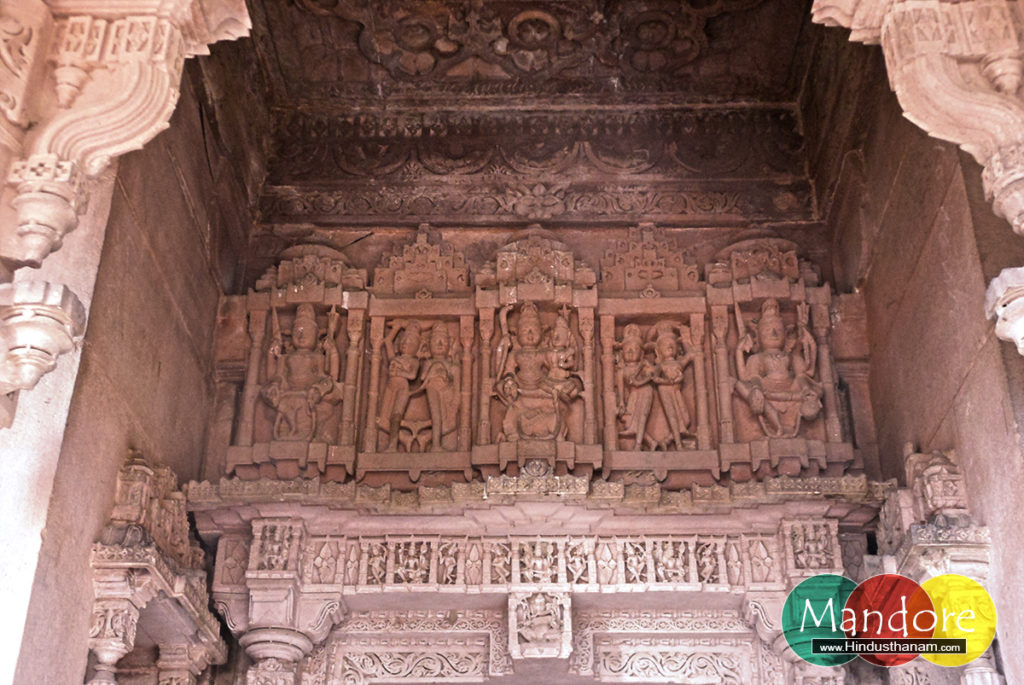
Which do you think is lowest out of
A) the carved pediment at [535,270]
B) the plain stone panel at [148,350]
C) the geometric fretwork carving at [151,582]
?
the geometric fretwork carving at [151,582]

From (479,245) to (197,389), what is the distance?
7.18 feet

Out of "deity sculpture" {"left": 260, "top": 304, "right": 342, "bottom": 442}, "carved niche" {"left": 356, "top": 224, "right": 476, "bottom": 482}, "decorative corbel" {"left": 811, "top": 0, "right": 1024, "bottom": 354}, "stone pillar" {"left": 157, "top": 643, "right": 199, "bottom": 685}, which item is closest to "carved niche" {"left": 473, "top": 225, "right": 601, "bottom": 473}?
"carved niche" {"left": 356, "top": 224, "right": 476, "bottom": 482}

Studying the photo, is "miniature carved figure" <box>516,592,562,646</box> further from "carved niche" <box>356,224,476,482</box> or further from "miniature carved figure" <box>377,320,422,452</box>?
"miniature carved figure" <box>377,320,422,452</box>

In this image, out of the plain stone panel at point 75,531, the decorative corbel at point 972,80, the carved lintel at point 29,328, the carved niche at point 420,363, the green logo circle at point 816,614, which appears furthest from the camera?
the carved niche at point 420,363

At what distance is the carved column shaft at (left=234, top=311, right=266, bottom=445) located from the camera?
7.76m

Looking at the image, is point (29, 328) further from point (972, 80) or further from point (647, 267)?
point (647, 267)

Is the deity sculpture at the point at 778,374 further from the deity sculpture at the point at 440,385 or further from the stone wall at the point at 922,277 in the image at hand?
the deity sculpture at the point at 440,385

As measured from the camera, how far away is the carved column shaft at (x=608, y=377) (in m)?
7.65

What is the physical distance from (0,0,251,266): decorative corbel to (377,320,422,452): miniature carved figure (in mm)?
2872

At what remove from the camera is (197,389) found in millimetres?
7738

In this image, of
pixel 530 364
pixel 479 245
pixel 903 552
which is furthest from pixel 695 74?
pixel 903 552

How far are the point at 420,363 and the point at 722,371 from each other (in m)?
1.97

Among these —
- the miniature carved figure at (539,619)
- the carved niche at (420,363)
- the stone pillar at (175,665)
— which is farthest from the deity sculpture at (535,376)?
the stone pillar at (175,665)

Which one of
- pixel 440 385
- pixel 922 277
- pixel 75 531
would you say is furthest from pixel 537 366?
pixel 75 531
